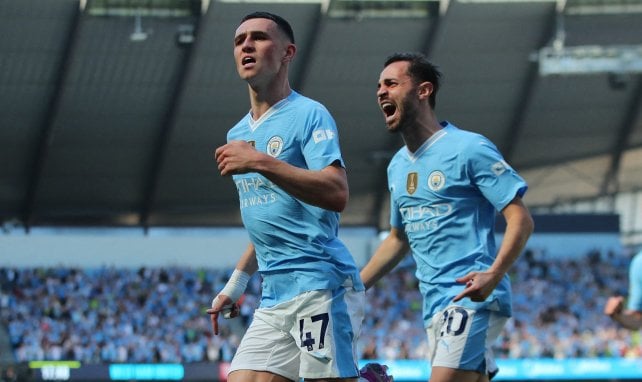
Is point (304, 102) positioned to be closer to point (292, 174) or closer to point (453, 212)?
point (292, 174)

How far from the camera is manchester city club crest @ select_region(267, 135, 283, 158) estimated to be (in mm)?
5000

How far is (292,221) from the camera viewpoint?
16.5 ft

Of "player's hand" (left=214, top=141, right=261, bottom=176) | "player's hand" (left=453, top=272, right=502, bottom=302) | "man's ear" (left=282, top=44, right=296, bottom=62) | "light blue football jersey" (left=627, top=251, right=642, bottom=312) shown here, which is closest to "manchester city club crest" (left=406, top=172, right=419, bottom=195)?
"player's hand" (left=453, top=272, right=502, bottom=302)

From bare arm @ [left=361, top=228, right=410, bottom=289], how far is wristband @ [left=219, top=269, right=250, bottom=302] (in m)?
0.84

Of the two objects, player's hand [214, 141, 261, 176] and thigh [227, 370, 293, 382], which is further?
thigh [227, 370, 293, 382]

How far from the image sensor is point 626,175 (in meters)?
35.6

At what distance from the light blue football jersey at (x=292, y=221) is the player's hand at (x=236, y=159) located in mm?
497

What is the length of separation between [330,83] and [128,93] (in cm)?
516

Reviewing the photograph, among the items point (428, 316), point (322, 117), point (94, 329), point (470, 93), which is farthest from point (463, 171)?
point (470, 93)

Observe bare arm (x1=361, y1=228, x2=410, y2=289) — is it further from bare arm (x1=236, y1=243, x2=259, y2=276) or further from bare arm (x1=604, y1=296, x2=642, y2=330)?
bare arm (x1=604, y1=296, x2=642, y2=330)

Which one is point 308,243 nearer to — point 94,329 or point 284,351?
point 284,351

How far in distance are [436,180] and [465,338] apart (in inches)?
31.3

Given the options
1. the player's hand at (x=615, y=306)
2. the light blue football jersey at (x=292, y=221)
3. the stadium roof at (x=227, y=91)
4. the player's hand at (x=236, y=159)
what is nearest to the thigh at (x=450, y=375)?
the light blue football jersey at (x=292, y=221)

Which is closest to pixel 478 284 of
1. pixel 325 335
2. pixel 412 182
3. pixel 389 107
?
pixel 325 335
